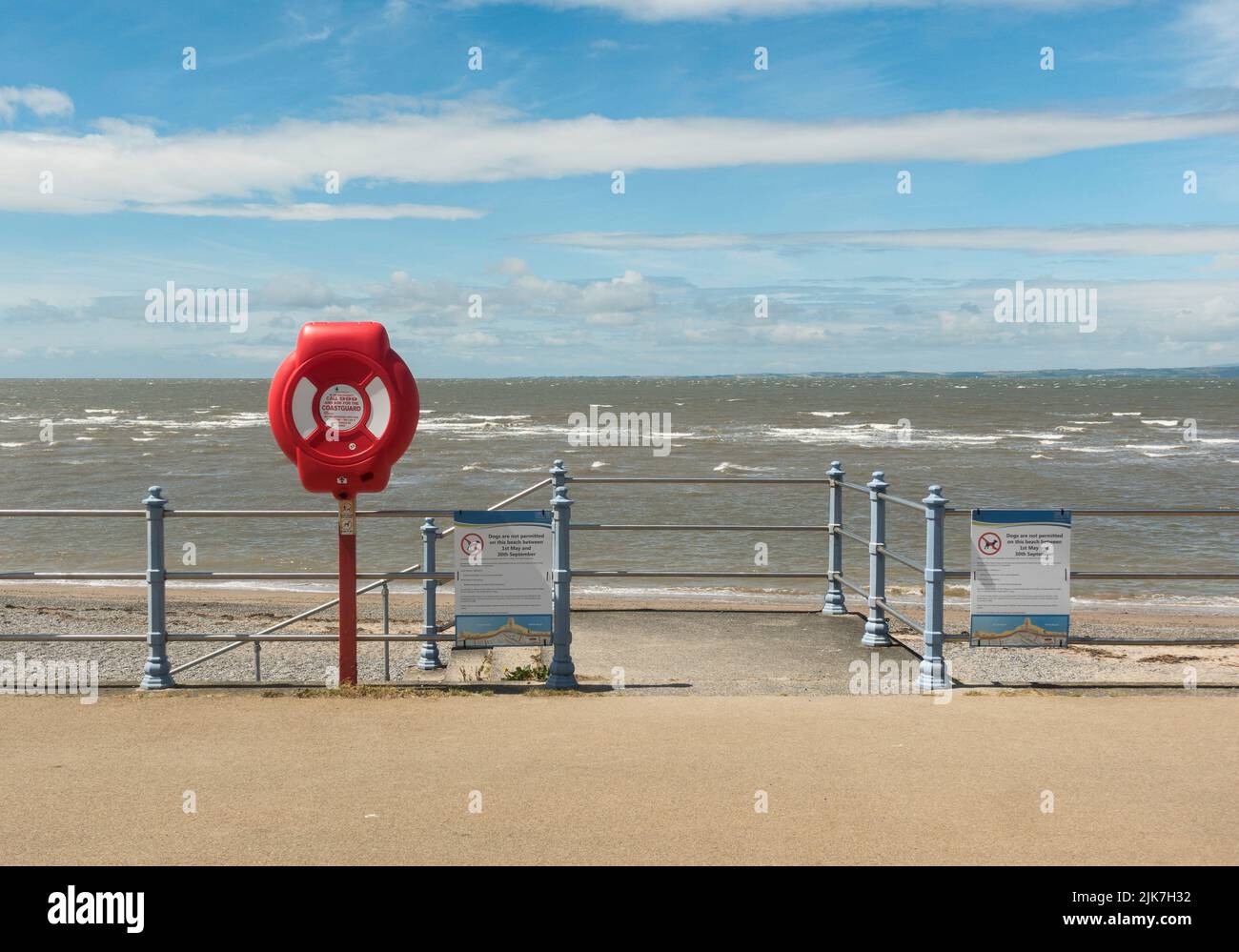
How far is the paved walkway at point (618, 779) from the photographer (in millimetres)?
4500

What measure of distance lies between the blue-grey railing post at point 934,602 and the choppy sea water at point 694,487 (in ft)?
29.8

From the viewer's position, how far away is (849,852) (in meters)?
4.44

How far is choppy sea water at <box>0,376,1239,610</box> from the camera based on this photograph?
21078 mm

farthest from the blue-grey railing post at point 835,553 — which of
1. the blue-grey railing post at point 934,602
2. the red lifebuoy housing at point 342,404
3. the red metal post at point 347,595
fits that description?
the red metal post at point 347,595

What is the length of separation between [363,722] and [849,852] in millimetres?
2891

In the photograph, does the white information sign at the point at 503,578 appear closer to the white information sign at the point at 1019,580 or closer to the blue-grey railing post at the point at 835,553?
the white information sign at the point at 1019,580

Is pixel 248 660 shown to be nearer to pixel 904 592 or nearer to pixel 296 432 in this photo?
pixel 296 432

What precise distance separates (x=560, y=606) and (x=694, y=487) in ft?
86.6

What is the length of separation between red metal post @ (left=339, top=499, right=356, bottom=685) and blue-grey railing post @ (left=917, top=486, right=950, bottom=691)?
3.55 meters

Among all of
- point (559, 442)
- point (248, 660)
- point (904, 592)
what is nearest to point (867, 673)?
point (248, 660)

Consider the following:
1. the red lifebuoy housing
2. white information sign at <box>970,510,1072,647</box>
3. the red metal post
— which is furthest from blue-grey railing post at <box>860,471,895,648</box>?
the red metal post

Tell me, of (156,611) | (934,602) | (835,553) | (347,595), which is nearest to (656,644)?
(835,553)

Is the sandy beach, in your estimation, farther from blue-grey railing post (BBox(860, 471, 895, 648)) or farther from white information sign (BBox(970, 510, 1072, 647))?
white information sign (BBox(970, 510, 1072, 647))

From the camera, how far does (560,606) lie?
23.9ft
